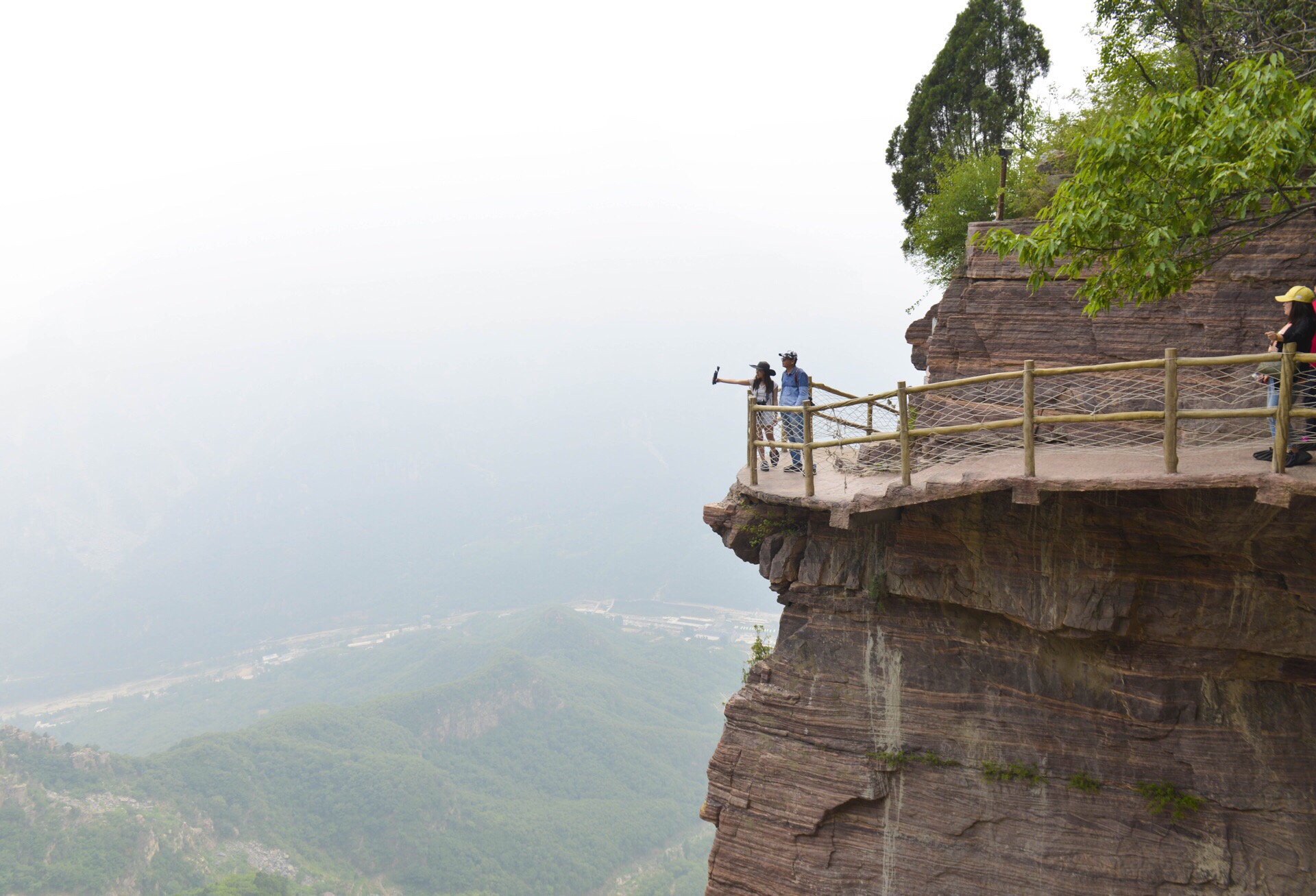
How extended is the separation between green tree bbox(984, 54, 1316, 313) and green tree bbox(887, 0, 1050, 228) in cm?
1488

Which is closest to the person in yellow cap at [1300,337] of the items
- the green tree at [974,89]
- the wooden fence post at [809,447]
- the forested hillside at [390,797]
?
the wooden fence post at [809,447]

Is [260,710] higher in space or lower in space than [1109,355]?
lower

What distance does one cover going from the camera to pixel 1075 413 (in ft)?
35.7

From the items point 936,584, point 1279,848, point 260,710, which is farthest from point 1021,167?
A: point 260,710

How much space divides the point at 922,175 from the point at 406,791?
8816 cm

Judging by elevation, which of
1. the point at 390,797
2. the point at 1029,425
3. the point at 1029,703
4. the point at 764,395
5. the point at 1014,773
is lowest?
the point at 390,797

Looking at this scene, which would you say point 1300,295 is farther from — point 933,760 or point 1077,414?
point 933,760

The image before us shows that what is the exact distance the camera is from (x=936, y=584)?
36.7 feet

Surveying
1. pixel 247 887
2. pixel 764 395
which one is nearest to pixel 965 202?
pixel 764 395

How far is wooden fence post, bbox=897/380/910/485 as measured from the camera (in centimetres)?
978

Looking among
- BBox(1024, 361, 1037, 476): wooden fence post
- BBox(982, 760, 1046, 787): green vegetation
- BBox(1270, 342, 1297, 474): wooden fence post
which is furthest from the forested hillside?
BBox(1270, 342, 1297, 474): wooden fence post

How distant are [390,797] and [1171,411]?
95.3 meters

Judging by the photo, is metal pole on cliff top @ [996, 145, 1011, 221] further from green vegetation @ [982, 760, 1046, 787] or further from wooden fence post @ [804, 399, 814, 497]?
green vegetation @ [982, 760, 1046, 787]

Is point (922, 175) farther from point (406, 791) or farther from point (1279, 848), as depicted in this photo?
point (406, 791)
